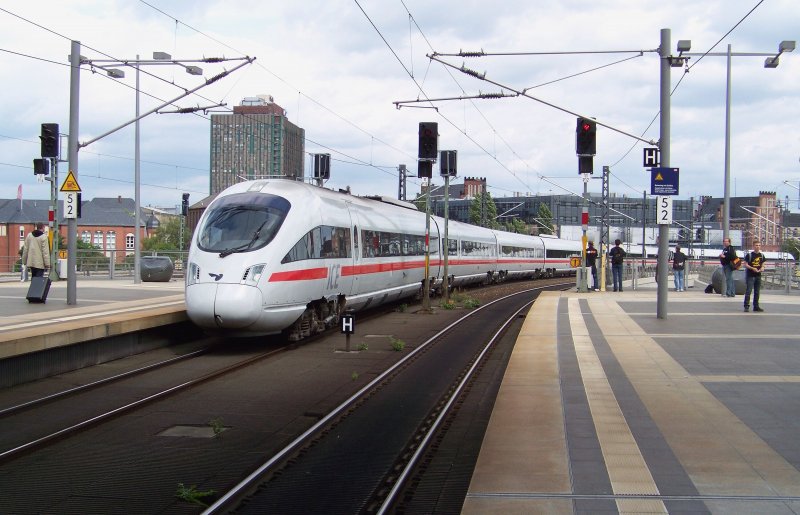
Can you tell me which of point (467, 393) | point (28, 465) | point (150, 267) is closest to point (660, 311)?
point (467, 393)

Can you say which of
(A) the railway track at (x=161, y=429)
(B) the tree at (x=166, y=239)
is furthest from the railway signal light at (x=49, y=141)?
(B) the tree at (x=166, y=239)

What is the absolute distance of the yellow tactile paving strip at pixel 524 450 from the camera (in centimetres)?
560

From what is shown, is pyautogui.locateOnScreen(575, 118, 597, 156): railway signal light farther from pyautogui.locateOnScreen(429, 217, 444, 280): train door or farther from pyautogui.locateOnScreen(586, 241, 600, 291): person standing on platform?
pyautogui.locateOnScreen(586, 241, 600, 291): person standing on platform

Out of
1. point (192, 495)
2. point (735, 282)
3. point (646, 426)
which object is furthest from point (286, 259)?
point (735, 282)

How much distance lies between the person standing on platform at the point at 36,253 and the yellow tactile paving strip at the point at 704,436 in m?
13.1

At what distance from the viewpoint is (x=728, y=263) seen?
2295 centimetres

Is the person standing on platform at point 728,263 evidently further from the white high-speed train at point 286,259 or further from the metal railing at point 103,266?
the metal railing at point 103,266

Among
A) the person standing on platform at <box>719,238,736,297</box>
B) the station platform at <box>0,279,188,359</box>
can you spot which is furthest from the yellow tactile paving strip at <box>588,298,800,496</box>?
the person standing on platform at <box>719,238,736,297</box>

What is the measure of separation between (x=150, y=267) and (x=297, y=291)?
750 inches

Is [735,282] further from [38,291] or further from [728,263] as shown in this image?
[38,291]

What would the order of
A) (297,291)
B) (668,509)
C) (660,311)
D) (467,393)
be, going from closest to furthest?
(668,509), (467,393), (297,291), (660,311)

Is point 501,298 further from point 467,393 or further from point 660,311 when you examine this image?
point 467,393

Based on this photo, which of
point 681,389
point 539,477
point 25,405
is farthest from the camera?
point 681,389

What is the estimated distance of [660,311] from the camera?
17.6 metres
